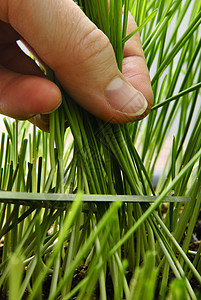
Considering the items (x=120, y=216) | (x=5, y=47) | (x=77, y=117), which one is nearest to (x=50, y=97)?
(x=77, y=117)

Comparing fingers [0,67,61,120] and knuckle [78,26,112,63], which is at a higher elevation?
knuckle [78,26,112,63]

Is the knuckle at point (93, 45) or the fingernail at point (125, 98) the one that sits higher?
the knuckle at point (93, 45)

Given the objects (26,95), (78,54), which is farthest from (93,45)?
(26,95)

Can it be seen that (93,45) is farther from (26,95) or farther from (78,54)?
(26,95)

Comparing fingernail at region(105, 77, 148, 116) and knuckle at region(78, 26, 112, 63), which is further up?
knuckle at region(78, 26, 112, 63)
